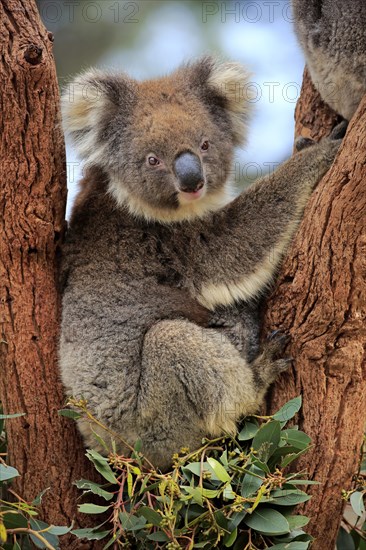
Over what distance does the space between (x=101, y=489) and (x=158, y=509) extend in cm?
34

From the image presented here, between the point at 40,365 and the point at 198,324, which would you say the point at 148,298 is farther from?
the point at 40,365

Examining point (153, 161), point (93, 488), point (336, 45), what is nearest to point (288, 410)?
point (93, 488)

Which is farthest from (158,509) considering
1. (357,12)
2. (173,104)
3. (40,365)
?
(357,12)

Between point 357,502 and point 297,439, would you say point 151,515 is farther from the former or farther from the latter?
point 357,502

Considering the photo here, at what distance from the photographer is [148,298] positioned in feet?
13.8

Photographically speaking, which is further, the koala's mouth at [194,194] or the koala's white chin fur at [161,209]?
the koala's white chin fur at [161,209]

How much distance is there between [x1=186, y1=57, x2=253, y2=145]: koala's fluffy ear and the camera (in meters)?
4.40

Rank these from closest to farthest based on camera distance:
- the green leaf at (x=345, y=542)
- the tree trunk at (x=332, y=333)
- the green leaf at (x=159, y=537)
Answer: the green leaf at (x=159, y=537)
the tree trunk at (x=332, y=333)
the green leaf at (x=345, y=542)

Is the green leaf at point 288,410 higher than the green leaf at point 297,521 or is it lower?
higher

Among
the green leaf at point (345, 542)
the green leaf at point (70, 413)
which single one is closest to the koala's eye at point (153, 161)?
the green leaf at point (70, 413)

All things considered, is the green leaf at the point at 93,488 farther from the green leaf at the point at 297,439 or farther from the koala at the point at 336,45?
the koala at the point at 336,45

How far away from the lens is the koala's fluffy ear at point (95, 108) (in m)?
4.19

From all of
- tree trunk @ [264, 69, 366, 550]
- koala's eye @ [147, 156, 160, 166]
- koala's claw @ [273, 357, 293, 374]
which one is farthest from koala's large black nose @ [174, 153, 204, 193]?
koala's claw @ [273, 357, 293, 374]

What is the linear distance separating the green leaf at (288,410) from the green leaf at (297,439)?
0.09 meters
